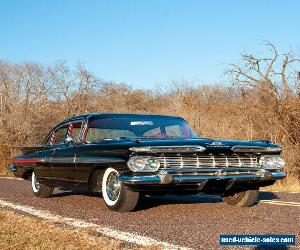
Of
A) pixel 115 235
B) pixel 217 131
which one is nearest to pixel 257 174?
pixel 115 235

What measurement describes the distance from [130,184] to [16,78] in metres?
41.1

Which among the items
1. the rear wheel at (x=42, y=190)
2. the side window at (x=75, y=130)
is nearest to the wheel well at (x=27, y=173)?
the rear wheel at (x=42, y=190)

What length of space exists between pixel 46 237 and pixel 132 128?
3.21 meters

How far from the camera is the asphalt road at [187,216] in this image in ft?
16.4

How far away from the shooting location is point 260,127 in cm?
1833

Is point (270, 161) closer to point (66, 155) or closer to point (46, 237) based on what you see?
point (66, 155)

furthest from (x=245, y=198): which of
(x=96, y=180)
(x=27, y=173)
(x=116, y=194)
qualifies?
(x=27, y=173)

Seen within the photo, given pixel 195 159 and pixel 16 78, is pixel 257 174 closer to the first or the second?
pixel 195 159

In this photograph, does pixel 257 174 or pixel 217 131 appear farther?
pixel 217 131

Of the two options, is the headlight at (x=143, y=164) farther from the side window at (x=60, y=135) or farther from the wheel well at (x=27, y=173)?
the wheel well at (x=27, y=173)

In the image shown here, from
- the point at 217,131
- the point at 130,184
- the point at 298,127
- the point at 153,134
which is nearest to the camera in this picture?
the point at 130,184

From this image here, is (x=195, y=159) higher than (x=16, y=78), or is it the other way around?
(x=16, y=78)

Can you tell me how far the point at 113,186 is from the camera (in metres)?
6.66

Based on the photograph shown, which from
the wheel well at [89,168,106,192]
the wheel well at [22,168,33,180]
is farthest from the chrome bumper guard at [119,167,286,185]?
the wheel well at [22,168,33,180]
